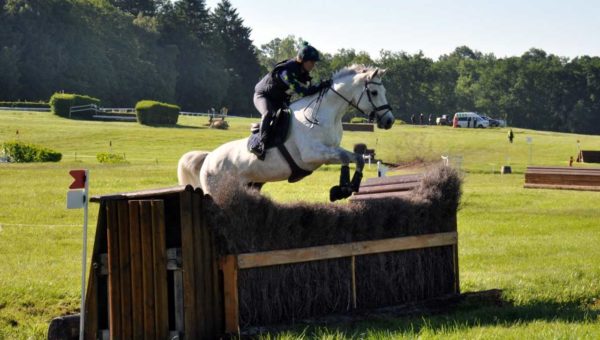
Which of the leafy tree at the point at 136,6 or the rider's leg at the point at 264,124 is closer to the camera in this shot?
the rider's leg at the point at 264,124

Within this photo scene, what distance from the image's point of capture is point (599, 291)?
11.5 metres

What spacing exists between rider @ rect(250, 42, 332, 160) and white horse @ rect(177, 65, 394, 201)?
0.43 feet

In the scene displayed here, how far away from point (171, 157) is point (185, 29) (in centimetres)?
7131

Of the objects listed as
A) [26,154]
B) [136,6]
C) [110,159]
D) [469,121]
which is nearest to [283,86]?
[110,159]

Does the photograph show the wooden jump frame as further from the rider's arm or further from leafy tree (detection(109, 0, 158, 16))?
leafy tree (detection(109, 0, 158, 16))

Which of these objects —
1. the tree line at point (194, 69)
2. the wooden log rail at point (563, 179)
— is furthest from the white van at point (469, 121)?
the wooden log rail at point (563, 179)

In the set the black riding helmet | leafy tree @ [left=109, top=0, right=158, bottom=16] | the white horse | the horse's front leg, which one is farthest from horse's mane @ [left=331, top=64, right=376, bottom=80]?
leafy tree @ [left=109, top=0, right=158, bottom=16]

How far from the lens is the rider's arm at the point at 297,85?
11484 mm

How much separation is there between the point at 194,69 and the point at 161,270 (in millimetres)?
97409

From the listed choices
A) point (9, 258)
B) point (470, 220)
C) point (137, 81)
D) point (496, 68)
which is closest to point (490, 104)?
point (496, 68)

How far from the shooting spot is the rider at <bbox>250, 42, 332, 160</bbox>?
11406 millimetres

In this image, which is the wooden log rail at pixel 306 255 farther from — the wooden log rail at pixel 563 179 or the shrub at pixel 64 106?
the shrub at pixel 64 106

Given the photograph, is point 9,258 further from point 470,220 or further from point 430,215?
point 470,220

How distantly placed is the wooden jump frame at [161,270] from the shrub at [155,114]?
57.4m
